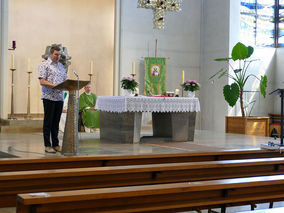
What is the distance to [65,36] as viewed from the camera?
11672mm

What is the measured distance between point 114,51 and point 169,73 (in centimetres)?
158

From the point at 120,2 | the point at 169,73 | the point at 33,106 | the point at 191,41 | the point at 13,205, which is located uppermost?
the point at 120,2

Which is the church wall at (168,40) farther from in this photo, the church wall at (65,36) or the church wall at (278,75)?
the church wall at (278,75)

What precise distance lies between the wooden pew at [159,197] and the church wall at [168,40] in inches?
287

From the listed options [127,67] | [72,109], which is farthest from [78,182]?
[127,67]

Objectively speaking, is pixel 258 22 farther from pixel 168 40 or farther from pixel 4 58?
pixel 4 58

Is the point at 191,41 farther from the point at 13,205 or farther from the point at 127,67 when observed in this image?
the point at 13,205

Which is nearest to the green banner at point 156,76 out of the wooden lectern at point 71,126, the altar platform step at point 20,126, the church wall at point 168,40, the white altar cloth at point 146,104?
the church wall at point 168,40

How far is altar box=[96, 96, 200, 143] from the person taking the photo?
7.13m

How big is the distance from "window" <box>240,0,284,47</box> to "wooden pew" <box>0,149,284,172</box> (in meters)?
6.65

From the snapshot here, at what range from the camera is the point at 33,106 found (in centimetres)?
1129

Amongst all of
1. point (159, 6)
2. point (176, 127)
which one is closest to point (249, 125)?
point (176, 127)

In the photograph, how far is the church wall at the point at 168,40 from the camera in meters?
11.4

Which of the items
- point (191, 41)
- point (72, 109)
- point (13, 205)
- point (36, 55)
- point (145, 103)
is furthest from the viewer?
point (191, 41)
